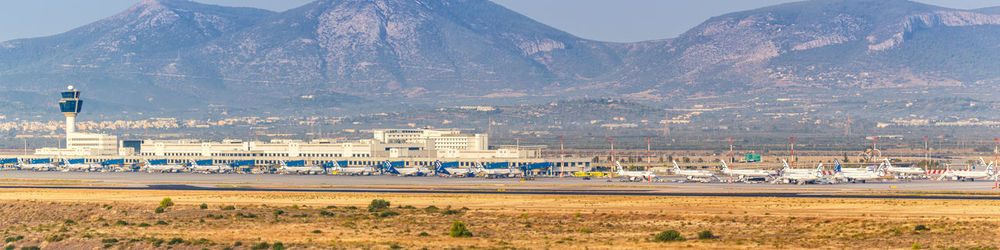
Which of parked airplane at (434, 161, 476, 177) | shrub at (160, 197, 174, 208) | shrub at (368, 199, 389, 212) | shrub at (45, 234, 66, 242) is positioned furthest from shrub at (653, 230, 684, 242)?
parked airplane at (434, 161, 476, 177)

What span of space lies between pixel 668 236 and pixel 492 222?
1641 centimetres

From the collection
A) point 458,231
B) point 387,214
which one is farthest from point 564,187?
point 458,231

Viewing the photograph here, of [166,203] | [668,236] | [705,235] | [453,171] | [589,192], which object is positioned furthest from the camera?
[453,171]

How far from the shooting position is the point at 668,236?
7244 cm

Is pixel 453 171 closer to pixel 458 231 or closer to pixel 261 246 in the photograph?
pixel 458 231

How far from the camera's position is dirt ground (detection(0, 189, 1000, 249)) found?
7212 centimetres

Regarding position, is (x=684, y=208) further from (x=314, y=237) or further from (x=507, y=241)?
(x=314, y=237)

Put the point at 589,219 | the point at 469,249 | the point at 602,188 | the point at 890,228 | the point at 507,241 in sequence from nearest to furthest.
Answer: the point at 469,249 < the point at 507,241 < the point at 890,228 < the point at 589,219 < the point at 602,188

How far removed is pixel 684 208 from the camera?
95.8 m

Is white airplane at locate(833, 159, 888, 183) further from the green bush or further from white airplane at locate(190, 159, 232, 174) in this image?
white airplane at locate(190, 159, 232, 174)

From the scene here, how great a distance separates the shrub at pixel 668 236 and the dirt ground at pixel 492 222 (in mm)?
886

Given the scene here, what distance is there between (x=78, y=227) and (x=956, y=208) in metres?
65.5

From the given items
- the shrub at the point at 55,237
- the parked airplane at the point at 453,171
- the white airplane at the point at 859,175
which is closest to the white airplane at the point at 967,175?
the white airplane at the point at 859,175

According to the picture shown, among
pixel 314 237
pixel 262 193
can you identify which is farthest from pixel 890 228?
pixel 262 193
